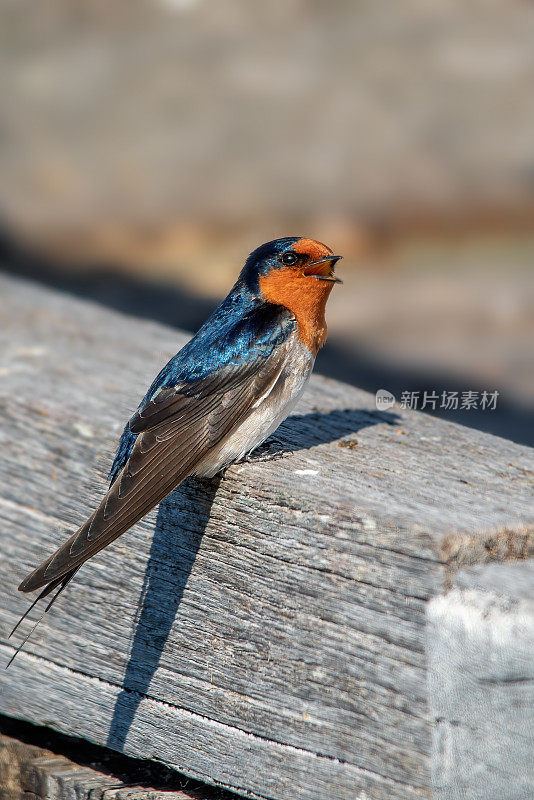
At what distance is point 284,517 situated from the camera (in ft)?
6.07

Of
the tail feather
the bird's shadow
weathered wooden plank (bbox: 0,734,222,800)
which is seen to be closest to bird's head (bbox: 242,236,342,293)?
the bird's shadow

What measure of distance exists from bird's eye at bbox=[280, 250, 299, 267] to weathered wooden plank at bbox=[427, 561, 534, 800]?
4.72 feet

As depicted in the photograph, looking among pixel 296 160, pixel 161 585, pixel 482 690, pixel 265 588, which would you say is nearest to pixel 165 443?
pixel 161 585

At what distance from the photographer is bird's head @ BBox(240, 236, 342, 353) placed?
2811 millimetres

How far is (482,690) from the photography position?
4.98 ft

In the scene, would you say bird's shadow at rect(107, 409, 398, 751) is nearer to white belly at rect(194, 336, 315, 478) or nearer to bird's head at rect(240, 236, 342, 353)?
white belly at rect(194, 336, 315, 478)

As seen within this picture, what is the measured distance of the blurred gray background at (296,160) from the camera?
4961 millimetres

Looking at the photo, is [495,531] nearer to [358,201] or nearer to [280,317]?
[280,317]

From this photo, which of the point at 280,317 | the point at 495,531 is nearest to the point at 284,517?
the point at 495,531

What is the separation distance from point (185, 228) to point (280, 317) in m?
2.66

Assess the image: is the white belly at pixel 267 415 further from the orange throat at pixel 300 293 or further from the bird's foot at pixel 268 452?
the orange throat at pixel 300 293

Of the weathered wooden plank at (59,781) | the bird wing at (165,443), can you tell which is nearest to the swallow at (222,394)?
the bird wing at (165,443)

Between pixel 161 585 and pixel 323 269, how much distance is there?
1.15 m

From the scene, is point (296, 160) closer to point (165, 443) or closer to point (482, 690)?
point (165, 443)
